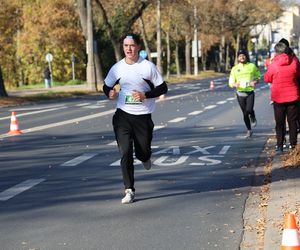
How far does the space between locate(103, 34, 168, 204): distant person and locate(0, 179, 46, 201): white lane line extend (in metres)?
1.51

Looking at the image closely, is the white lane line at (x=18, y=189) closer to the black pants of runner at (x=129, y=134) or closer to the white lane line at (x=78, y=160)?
the black pants of runner at (x=129, y=134)

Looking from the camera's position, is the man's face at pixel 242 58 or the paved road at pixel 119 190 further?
the man's face at pixel 242 58

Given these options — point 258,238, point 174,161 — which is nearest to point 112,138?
point 174,161

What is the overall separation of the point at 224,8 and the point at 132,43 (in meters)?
71.4

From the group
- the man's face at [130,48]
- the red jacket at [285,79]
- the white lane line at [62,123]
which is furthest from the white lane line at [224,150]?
the white lane line at [62,123]

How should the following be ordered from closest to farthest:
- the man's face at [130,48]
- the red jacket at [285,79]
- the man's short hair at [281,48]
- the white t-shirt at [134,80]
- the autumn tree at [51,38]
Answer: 1. the man's face at [130,48]
2. the white t-shirt at [134,80]
3. the man's short hair at [281,48]
4. the red jacket at [285,79]
5. the autumn tree at [51,38]

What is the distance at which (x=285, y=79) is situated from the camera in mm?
12438

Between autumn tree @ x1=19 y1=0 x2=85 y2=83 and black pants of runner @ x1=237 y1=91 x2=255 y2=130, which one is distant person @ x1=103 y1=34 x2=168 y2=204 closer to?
black pants of runner @ x1=237 y1=91 x2=255 y2=130

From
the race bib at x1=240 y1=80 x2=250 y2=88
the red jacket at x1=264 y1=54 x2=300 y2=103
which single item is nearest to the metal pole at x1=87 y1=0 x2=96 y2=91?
the race bib at x1=240 y1=80 x2=250 y2=88

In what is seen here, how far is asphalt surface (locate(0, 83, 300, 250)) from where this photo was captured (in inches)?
254

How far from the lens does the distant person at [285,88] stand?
12352 millimetres

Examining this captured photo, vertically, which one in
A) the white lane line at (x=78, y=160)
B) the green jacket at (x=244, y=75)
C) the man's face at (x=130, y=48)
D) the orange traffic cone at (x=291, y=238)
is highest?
the man's face at (x=130, y=48)

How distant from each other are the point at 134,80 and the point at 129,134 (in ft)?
2.04

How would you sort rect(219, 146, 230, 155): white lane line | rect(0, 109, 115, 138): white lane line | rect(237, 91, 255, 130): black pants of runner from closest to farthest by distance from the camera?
rect(219, 146, 230, 155): white lane line < rect(237, 91, 255, 130): black pants of runner < rect(0, 109, 115, 138): white lane line
